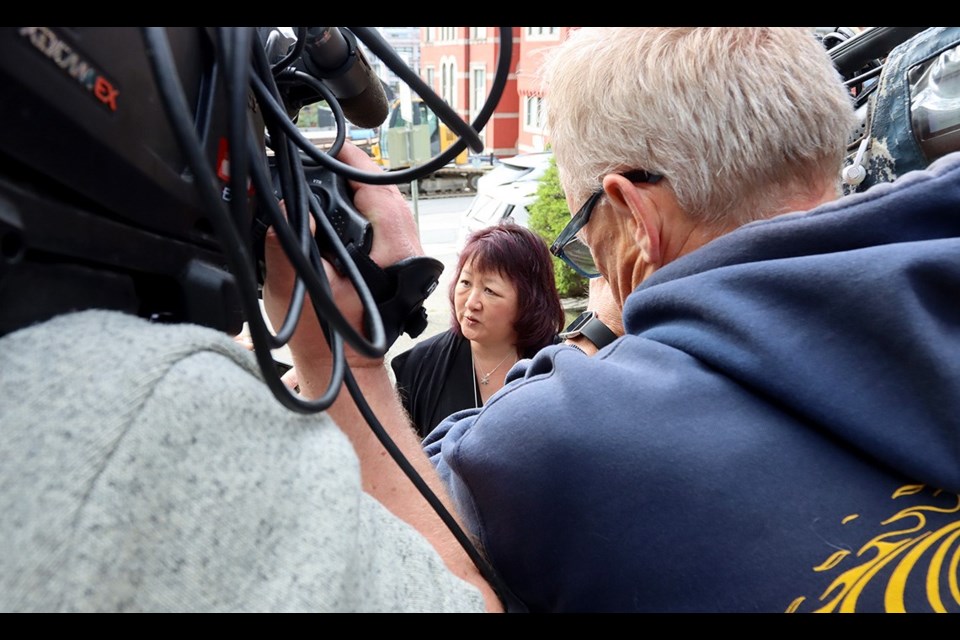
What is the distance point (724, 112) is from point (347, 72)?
58 centimetres

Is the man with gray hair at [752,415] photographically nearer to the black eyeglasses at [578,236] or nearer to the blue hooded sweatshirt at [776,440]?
the blue hooded sweatshirt at [776,440]

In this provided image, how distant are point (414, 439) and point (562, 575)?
11.7 inches

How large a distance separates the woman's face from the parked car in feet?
15.3

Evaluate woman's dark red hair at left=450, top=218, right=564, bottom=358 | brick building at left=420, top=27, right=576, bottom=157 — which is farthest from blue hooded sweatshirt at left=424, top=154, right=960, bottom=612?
brick building at left=420, top=27, right=576, bottom=157

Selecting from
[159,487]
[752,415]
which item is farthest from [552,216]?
[159,487]

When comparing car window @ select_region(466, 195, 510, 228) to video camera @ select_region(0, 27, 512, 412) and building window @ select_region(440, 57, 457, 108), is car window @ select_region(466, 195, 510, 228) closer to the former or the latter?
video camera @ select_region(0, 27, 512, 412)

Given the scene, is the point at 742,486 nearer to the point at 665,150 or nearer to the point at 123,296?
the point at 665,150

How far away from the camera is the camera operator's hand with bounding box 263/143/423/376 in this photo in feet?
3.49

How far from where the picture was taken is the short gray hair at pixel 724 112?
1.19 metres

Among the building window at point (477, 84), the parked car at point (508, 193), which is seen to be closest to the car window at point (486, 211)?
the parked car at point (508, 193)

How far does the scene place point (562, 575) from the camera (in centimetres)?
105

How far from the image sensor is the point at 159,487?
1.83 ft

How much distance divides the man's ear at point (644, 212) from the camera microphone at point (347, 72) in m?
0.42
